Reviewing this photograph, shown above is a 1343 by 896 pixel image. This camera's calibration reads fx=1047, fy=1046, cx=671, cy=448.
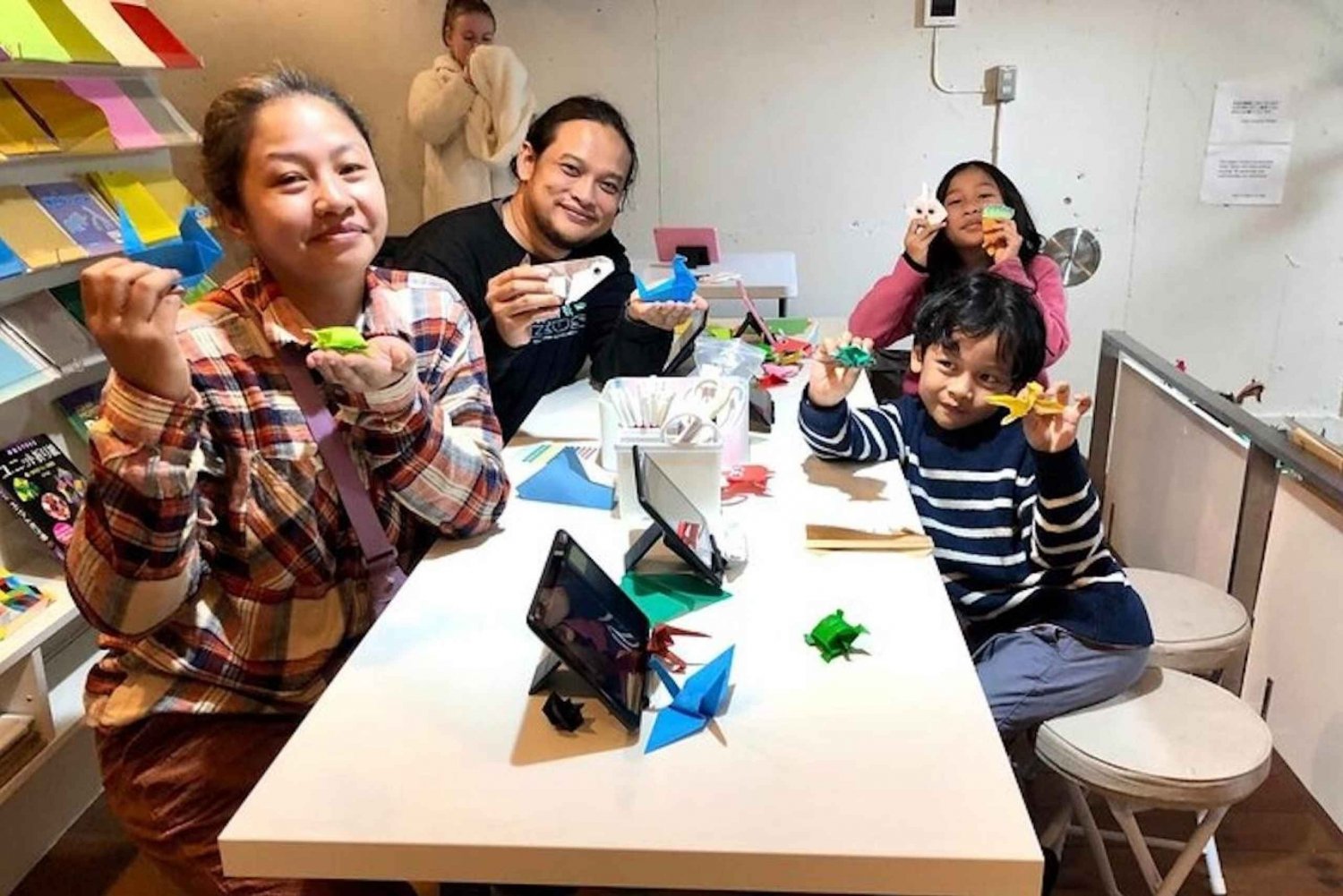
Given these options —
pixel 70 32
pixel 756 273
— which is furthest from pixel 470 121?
pixel 70 32

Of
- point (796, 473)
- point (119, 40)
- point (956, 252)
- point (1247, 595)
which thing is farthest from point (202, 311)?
point (1247, 595)

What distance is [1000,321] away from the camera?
1.62m

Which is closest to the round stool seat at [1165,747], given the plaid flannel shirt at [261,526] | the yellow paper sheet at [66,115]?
the plaid flannel shirt at [261,526]

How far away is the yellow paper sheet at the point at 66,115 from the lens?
2.11 m

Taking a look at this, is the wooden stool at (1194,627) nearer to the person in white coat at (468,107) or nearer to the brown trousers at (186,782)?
the brown trousers at (186,782)

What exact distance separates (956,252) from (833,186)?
117 centimetres

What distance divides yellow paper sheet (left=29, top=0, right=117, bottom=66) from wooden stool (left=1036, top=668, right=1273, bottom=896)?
87.7 inches

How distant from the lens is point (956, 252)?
2.53 m

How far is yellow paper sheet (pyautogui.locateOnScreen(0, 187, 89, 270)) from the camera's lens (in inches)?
79.0

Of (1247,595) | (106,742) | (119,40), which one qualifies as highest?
(119,40)

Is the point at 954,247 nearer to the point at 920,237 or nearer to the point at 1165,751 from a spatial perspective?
the point at 920,237

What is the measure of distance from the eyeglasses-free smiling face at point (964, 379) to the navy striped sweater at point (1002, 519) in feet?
0.07

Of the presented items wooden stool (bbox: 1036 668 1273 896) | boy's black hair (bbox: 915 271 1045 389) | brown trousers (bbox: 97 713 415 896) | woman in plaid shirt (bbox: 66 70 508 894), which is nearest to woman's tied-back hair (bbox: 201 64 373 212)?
woman in plaid shirt (bbox: 66 70 508 894)

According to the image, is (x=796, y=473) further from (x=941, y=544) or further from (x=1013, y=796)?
(x=1013, y=796)
